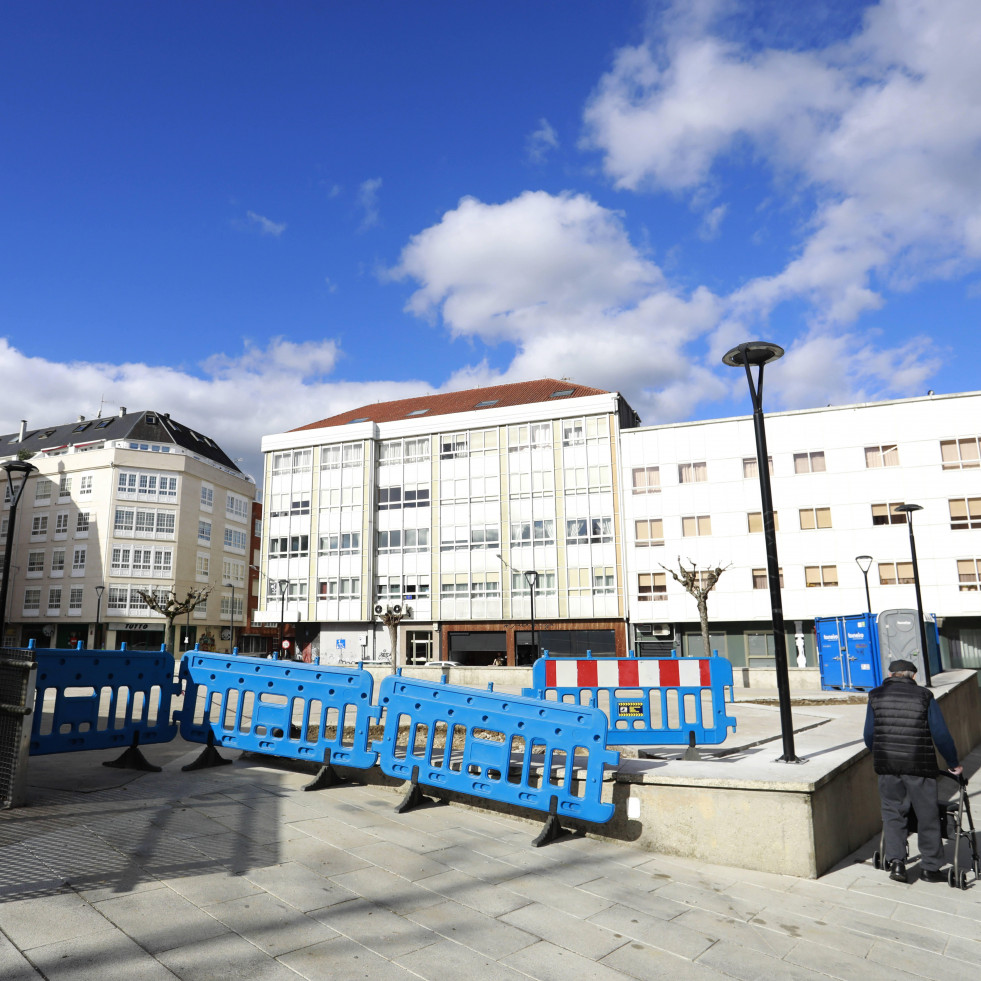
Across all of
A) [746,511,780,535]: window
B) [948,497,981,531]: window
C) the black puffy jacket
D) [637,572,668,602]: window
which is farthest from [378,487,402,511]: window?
the black puffy jacket

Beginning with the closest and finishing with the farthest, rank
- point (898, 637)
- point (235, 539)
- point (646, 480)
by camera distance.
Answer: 1. point (898, 637)
2. point (646, 480)
3. point (235, 539)

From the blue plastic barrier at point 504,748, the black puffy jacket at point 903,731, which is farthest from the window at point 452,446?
the black puffy jacket at point 903,731

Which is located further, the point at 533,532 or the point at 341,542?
the point at 341,542

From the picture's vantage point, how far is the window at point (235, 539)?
67.6 m

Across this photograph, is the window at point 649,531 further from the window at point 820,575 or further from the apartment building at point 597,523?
the window at point 820,575

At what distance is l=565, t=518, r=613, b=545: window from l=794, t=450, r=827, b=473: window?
11.0m

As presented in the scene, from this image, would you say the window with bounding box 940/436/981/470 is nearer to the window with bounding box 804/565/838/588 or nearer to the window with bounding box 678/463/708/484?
the window with bounding box 804/565/838/588

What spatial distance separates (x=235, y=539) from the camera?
68812 mm

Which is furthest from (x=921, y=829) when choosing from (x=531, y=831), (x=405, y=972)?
(x=405, y=972)

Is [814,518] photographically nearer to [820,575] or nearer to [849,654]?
[820,575]

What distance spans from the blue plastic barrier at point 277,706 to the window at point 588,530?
37105mm

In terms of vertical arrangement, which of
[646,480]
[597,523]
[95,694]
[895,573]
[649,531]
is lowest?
[95,694]

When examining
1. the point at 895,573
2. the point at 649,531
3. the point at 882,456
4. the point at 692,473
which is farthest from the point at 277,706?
the point at 882,456

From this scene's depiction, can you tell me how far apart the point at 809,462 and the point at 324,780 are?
131ft
